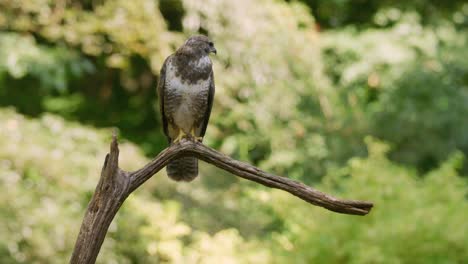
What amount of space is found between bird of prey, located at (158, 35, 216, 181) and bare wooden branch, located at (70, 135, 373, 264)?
2.72ft

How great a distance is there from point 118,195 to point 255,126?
477cm

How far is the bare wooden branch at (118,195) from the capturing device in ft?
7.62

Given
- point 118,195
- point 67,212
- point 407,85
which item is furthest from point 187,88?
point 407,85

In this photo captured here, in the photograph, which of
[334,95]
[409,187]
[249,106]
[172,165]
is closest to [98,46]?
[249,106]

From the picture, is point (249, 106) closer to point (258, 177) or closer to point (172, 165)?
point (172, 165)

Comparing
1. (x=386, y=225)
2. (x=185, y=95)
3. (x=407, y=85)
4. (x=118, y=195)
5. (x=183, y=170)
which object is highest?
(x=407, y=85)

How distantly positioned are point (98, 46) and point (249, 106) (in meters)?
1.56

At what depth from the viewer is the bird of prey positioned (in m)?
3.26

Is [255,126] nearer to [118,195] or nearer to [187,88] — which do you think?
[187,88]

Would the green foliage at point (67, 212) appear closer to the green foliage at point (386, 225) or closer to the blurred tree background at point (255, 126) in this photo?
the blurred tree background at point (255, 126)

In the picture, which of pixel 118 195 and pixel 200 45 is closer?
pixel 118 195

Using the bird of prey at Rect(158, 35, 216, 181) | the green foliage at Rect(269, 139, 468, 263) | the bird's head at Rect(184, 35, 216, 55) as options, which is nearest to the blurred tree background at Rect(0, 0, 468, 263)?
the green foliage at Rect(269, 139, 468, 263)

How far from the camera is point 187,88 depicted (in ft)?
11.0

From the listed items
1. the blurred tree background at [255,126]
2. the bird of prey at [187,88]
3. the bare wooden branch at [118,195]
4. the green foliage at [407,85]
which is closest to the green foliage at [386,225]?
the blurred tree background at [255,126]
